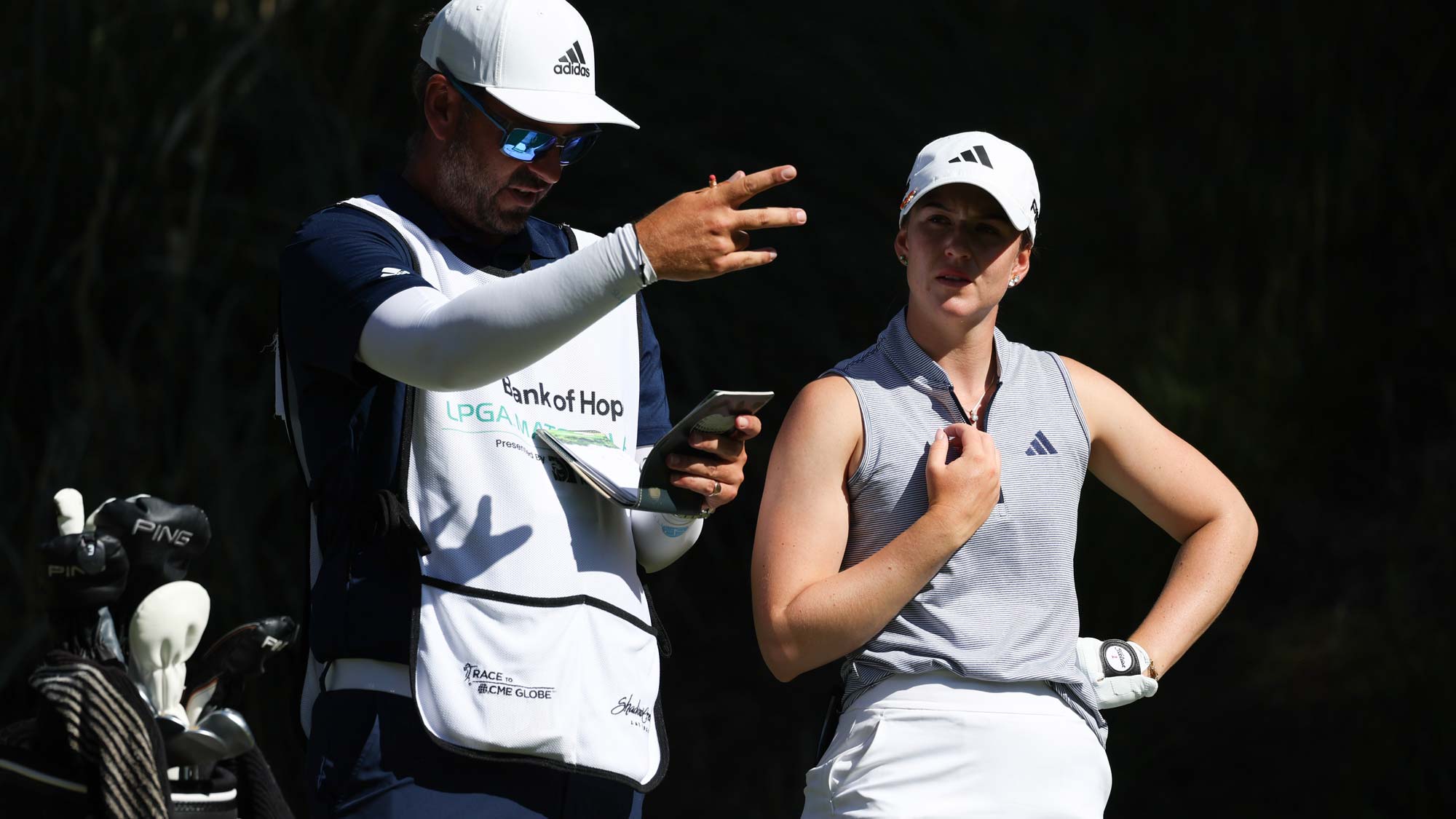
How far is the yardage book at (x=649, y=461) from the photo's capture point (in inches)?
77.8

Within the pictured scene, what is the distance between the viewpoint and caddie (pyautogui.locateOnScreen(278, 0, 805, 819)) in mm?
1815

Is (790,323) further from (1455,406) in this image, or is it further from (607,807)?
(607,807)

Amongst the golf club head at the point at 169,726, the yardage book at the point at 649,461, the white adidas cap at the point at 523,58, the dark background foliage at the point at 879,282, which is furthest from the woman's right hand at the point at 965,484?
the dark background foliage at the point at 879,282

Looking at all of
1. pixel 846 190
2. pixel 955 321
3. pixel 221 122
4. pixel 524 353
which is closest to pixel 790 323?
pixel 846 190

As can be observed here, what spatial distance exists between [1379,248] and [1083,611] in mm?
1813

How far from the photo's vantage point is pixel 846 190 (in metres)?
5.60

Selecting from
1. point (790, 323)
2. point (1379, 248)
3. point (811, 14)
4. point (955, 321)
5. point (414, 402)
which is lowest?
point (414, 402)

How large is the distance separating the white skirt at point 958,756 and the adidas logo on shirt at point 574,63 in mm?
866

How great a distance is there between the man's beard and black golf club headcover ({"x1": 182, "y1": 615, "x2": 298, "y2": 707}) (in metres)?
0.57

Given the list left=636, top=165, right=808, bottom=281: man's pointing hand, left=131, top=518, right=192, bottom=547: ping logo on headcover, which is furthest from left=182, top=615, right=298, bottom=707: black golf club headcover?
left=636, top=165, right=808, bottom=281: man's pointing hand

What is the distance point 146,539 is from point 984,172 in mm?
1140

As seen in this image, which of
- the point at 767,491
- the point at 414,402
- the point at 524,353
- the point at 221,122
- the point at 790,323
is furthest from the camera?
the point at 790,323

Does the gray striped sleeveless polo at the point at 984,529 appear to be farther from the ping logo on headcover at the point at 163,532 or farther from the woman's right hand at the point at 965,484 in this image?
the ping logo on headcover at the point at 163,532

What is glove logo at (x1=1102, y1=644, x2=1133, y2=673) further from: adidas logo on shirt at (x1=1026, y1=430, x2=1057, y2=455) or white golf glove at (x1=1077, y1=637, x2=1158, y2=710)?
Result: adidas logo on shirt at (x1=1026, y1=430, x2=1057, y2=455)
